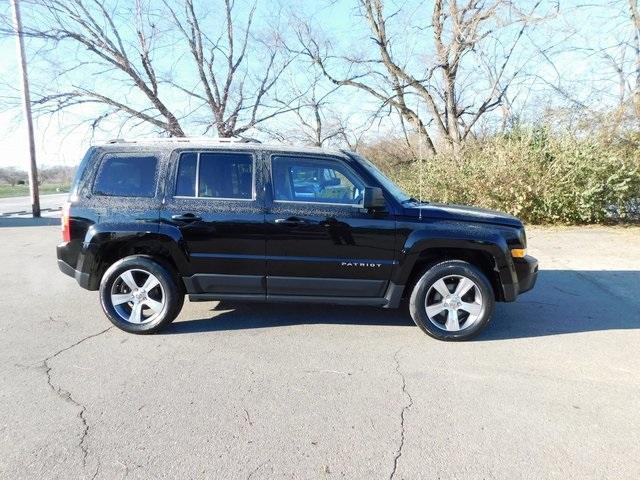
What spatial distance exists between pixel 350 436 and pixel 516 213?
Result: 34.2 ft

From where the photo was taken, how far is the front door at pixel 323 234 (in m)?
3.76

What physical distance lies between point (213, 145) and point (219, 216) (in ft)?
2.40

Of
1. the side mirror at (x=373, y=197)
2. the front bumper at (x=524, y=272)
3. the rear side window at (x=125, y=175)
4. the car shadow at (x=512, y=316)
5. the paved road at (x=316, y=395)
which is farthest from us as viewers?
the car shadow at (x=512, y=316)

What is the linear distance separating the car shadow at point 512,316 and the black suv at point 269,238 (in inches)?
15.5

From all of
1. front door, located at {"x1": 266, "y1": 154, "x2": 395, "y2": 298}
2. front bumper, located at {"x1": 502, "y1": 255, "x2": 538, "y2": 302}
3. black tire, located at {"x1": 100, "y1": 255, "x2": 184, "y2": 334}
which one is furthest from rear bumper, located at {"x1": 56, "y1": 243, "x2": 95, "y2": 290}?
front bumper, located at {"x1": 502, "y1": 255, "x2": 538, "y2": 302}

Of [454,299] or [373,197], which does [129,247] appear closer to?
[373,197]

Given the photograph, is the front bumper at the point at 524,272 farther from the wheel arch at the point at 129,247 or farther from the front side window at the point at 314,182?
the wheel arch at the point at 129,247

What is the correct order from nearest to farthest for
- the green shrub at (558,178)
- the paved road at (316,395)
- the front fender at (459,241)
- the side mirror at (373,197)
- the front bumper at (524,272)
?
the paved road at (316,395), the side mirror at (373,197), the front fender at (459,241), the front bumper at (524,272), the green shrub at (558,178)

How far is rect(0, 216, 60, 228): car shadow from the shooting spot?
40.6ft

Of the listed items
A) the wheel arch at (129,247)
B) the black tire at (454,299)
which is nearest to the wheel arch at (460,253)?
the black tire at (454,299)

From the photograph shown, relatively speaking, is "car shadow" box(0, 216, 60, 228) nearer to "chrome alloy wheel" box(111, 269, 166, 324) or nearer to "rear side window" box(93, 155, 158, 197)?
"rear side window" box(93, 155, 158, 197)

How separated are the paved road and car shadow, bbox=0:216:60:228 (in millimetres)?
9442

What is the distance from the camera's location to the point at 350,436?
95.4 inches

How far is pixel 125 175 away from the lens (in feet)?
13.0
